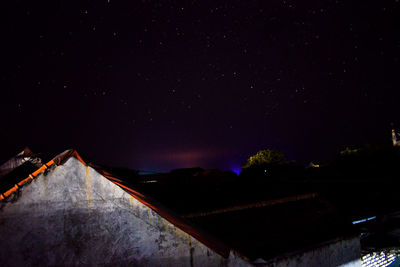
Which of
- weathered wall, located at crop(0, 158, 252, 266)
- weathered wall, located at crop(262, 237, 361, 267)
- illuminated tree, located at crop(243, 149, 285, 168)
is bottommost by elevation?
weathered wall, located at crop(262, 237, 361, 267)

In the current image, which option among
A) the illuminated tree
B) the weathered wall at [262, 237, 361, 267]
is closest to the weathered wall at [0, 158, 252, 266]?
the weathered wall at [262, 237, 361, 267]

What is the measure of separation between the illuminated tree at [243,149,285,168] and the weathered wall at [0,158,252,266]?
51.1 metres

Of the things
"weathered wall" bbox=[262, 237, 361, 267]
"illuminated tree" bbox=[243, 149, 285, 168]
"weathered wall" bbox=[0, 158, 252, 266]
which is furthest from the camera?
"illuminated tree" bbox=[243, 149, 285, 168]

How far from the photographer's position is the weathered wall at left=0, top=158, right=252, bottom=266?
11.2 feet

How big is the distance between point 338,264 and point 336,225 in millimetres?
1096

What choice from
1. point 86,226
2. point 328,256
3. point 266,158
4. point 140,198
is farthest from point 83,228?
point 266,158

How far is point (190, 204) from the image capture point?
6.24 m

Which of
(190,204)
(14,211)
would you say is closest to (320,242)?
(190,204)

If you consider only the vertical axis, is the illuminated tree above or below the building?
above

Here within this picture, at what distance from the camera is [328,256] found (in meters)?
6.02

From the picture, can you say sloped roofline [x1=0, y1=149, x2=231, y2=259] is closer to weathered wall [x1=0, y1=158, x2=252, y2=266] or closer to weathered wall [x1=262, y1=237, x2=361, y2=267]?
weathered wall [x1=0, y1=158, x2=252, y2=266]

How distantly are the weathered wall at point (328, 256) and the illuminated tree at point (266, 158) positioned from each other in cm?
4719

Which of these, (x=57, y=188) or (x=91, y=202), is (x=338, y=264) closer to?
(x=91, y=202)

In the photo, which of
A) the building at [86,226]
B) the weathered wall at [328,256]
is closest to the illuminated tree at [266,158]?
the weathered wall at [328,256]
